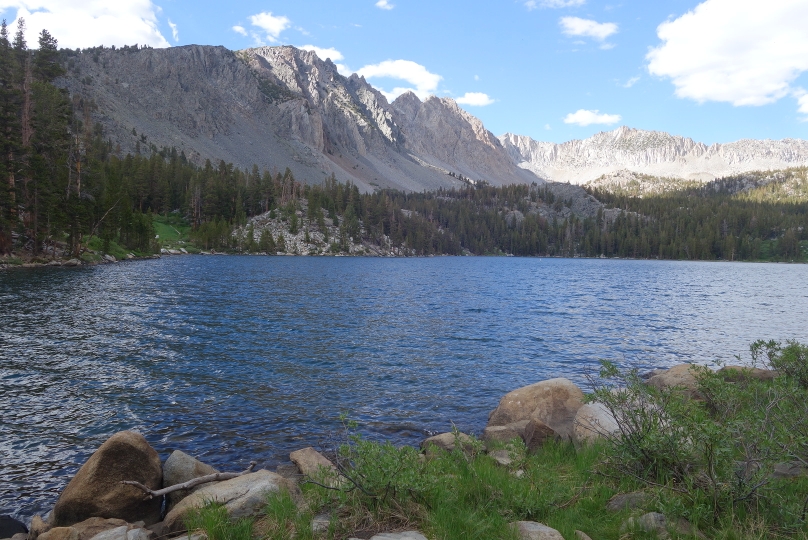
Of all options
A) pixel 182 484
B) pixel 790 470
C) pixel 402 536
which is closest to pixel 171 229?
pixel 182 484

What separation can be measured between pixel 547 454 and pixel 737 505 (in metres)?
5.67

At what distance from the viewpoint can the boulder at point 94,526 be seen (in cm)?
996

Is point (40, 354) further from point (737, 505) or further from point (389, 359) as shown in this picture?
point (737, 505)

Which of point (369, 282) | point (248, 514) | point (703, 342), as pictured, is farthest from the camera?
point (369, 282)

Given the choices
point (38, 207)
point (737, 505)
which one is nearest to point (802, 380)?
point (737, 505)

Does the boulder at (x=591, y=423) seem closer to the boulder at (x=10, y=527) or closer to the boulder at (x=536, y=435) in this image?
the boulder at (x=536, y=435)

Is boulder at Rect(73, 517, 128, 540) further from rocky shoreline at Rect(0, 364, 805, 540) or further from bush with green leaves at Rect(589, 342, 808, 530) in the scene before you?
bush with green leaves at Rect(589, 342, 808, 530)

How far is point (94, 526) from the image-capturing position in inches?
408

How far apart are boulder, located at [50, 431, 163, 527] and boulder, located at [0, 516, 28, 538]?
2.22 feet

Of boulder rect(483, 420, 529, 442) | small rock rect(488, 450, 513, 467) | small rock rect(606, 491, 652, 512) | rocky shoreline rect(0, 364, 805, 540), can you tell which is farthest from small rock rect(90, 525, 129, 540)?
boulder rect(483, 420, 529, 442)

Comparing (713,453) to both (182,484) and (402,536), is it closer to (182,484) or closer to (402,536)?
Result: (402,536)

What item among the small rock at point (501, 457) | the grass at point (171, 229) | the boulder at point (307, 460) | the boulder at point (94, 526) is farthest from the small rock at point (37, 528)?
the grass at point (171, 229)

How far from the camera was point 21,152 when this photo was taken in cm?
6856

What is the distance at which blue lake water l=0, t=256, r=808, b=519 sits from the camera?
17203 millimetres
